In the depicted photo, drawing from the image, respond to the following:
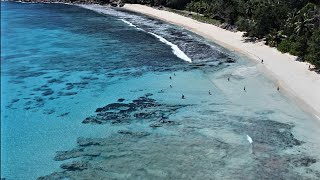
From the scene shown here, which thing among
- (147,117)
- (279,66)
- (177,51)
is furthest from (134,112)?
Result: (177,51)

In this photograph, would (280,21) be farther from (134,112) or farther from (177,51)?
(134,112)

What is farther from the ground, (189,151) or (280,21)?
(280,21)

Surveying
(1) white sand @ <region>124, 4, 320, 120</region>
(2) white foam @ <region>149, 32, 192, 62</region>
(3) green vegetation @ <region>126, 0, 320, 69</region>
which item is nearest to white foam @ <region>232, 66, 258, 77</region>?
(1) white sand @ <region>124, 4, 320, 120</region>

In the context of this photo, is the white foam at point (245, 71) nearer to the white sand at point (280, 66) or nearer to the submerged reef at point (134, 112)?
the white sand at point (280, 66)

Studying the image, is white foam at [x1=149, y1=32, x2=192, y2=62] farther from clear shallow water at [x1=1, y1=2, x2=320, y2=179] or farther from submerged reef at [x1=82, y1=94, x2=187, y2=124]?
submerged reef at [x1=82, y1=94, x2=187, y2=124]

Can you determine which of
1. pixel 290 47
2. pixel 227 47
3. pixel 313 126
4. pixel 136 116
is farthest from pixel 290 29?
pixel 136 116

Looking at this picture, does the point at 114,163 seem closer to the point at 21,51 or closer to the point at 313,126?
the point at 313,126
